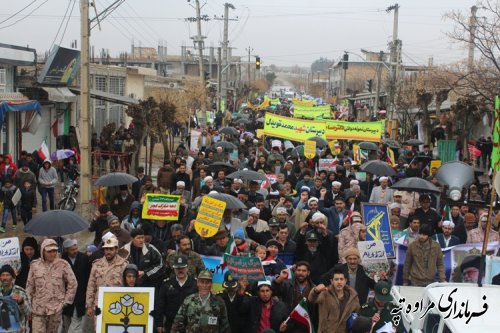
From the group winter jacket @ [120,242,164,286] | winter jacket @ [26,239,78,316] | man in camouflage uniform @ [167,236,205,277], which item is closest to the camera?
winter jacket @ [26,239,78,316]

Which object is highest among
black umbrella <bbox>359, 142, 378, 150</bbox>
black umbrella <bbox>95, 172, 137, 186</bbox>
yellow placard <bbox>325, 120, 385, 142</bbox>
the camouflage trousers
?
yellow placard <bbox>325, 120, 385, 142</bbox>

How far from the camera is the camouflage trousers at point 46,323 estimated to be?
9.30m

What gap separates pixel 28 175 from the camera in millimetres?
17250

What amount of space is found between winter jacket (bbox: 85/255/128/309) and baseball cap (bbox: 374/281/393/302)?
2941 millimetres

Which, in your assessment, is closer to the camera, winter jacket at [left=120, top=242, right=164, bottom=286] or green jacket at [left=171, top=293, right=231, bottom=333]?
green jacket at [left=171, top=293, right=231, bottom=333]

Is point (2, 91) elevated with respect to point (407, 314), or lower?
elevated

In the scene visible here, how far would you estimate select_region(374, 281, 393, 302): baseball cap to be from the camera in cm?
829

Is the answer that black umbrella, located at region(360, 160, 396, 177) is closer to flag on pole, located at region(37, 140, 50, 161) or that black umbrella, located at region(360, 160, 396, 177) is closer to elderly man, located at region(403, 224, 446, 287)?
elderly man, located at region(403, 224, 446, 287)

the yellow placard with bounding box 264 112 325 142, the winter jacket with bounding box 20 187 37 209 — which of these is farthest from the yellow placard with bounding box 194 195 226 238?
the yellow placard with bounding box 264 112 325 142

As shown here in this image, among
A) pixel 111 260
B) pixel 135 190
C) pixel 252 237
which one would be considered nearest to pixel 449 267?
pixel 252 237

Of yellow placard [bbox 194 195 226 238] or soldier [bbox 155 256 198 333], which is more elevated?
yellow placard [bbox 194 195 226 238]

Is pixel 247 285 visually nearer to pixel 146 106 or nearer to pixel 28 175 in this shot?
pixel 28 175

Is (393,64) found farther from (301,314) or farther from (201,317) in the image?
(201,317)

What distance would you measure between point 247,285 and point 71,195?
10776 mm
